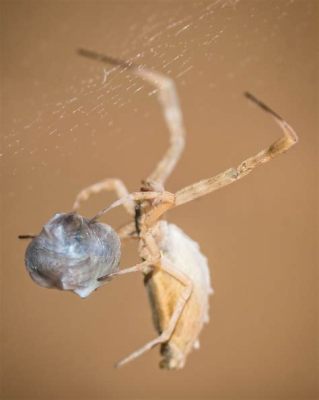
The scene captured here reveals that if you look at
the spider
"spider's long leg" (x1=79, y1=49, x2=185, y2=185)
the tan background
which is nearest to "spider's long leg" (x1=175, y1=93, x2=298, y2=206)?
the spider

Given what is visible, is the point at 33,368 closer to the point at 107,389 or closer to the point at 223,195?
the point at 107,389

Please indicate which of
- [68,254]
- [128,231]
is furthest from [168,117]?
[68,254]

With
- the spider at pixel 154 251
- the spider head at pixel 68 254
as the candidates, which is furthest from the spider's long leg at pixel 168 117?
the spider head at pixel 68 254

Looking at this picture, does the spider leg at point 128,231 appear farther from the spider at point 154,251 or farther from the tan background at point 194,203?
the tan background at point 194,203

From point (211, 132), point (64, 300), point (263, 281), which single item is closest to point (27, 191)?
point (64, 300)

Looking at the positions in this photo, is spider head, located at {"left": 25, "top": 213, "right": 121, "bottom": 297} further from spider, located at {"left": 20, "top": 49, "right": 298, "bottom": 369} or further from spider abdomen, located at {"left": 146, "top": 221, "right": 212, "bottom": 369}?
spider abdomen, located at {"left": 146, "top": 221, "right": 212, "bottom": 369}

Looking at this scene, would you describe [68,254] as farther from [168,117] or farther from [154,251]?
[168,117]

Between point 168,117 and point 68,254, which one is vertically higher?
point 168,117
